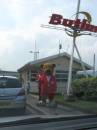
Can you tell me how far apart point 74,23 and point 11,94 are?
45.4 ft

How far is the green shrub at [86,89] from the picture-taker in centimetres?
2764

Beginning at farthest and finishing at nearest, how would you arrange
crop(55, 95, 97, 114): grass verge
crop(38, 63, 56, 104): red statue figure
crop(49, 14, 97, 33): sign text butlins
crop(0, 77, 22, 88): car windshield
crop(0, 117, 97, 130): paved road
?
crop(49, 14, 97, 33): sign text butlins → crop(38, 63, 56, 104): red statue figure → crop(55, 95, 97, 114): grass verge → crop(0, 77, 22, 88): car windshield → crop(0, 117, 97, 130): paved road

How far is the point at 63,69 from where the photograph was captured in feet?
163

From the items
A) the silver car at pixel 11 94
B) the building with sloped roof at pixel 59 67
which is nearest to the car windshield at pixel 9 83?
the silver car at pixel 11 94

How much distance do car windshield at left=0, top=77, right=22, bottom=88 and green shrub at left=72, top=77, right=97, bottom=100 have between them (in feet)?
30.2

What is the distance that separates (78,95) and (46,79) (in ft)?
30.7

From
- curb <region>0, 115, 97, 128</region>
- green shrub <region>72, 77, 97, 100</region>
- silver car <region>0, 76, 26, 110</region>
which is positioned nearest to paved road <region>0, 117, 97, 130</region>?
curb <region>0, 115, 97, 128</region>

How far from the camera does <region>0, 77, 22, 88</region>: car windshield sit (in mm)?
18609

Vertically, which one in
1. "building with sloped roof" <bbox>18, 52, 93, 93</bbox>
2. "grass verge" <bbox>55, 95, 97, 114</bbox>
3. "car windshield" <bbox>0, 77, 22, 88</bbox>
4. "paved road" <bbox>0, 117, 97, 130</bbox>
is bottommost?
"paved road" <bbox>0, 117, 97, 130</bbox>

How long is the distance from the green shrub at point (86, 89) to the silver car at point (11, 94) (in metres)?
9.07

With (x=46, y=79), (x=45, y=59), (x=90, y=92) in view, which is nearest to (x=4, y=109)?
(x=46, y=79)

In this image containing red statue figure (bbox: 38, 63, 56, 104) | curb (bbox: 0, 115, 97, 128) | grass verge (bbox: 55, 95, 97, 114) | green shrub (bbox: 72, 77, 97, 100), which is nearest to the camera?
curb (bbox: 0, 115, 97, 128)

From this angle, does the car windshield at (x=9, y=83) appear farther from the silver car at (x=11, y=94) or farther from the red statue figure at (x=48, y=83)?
the red statue figure at (x=48, y=83)

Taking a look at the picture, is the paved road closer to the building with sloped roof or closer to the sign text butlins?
the sign text butlins
